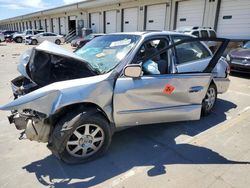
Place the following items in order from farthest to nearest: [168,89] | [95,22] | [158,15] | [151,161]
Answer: [95,22] → [158,15] → [168,89] → [151,161]

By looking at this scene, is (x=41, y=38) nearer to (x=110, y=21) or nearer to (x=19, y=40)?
(x=19, y=40)

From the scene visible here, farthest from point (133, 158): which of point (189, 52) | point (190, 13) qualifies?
point (190, 13)

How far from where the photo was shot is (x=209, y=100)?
14.7 feet

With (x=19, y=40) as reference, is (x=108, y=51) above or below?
above

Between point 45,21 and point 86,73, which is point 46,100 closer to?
point 86,73

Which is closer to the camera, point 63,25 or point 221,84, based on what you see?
point 221,84

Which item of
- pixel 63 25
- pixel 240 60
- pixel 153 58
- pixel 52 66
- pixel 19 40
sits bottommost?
pixel 19 40

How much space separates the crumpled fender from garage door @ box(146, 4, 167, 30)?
16.9 meters

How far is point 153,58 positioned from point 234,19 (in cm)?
A: 1272

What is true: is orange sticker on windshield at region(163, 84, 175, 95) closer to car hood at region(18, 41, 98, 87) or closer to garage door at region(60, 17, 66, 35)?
car hood at region(18, 41, 98, 87)

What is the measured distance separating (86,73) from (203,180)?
1966 mm

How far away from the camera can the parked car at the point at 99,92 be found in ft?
8.45

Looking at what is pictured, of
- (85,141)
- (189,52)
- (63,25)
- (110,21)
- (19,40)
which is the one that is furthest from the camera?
(63,25)

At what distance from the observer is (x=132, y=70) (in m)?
2.77
